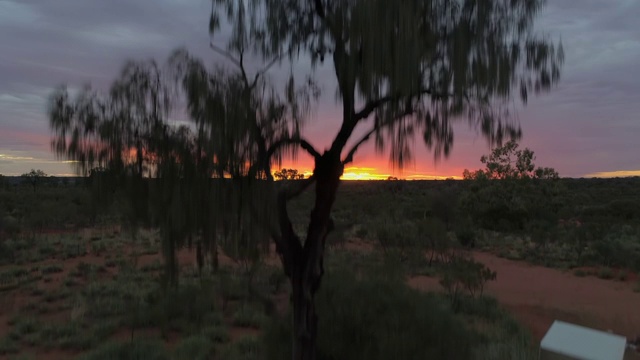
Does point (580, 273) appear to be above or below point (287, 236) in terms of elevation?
below

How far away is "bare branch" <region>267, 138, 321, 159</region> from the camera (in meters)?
6.32

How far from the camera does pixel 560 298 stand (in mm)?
15070

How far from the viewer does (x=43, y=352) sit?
9.62m

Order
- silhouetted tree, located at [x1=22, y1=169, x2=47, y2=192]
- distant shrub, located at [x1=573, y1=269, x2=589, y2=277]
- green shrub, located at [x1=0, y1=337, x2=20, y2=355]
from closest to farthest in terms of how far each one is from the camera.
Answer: green shrub, located at [x1=0, y1=337, x2=20, y2=355] → distant shrub, located at [x1=573, y1=269, x2=589, y2=277] → silhouetted tree, located at [x1=22, y1=169, x2=47, y2=192]

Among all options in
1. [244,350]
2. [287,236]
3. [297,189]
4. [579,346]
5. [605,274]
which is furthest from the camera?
[605,274]

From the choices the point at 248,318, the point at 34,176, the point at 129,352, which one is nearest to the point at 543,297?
the point at 248,318

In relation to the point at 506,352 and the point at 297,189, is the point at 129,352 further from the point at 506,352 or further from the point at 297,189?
the point at 506,352

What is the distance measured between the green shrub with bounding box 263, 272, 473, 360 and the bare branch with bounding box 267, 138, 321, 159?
8.55 ft

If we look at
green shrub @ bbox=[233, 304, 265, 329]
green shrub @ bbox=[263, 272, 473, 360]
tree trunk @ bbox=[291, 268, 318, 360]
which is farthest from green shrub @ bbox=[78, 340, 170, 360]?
tree trunk @ bbox=[291, 268, 318, 360]

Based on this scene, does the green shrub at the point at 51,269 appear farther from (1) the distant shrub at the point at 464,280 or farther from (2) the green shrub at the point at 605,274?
(2) the green shrub at the point at 605,274

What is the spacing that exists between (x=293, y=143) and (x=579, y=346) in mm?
4493

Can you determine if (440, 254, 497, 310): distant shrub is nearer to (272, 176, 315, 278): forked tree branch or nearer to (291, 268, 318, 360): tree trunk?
(291, 268, 318, 360): tree trunk

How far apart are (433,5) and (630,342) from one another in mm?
9901

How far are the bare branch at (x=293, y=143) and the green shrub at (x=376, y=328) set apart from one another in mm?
2606
